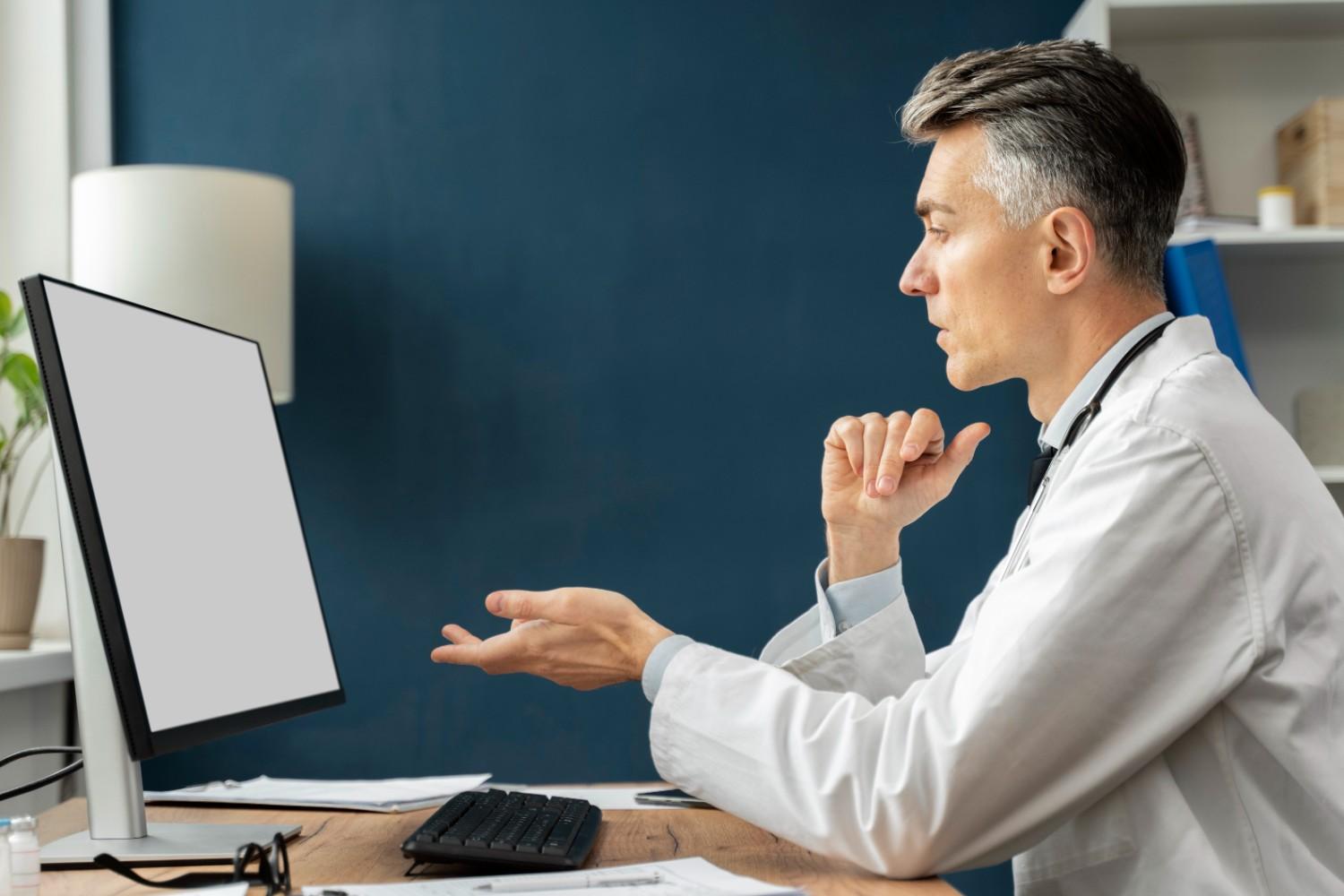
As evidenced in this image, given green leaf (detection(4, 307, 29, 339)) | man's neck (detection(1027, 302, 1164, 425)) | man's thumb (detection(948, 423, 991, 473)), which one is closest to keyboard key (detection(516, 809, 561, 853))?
man's thumb (detection(948, 423, 991, 473))

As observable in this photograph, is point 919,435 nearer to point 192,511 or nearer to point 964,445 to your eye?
point 964,445

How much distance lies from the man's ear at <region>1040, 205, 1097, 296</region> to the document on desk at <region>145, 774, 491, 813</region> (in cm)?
88

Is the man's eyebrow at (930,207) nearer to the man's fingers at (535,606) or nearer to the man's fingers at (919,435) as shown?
the man's fingers at (919,435)

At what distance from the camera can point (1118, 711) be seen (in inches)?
39.6

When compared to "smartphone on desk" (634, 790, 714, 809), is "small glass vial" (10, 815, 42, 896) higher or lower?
higher

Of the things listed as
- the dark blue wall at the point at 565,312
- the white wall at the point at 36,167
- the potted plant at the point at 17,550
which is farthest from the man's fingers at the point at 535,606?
the white wall at the point at 36,167

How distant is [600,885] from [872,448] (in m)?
0.63

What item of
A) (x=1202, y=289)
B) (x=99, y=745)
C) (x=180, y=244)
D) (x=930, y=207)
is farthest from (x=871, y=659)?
(x=180, y=244)

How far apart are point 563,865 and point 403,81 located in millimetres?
2035

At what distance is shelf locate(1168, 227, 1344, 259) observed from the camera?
7.79ft

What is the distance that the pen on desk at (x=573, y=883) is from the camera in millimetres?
957

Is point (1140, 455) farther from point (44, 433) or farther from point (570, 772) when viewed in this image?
point (44, 433)

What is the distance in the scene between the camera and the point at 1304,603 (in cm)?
106

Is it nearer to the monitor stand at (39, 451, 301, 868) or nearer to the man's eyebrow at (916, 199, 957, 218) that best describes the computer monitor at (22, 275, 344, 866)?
the monitor stand at (39, 451, 301, 868)
